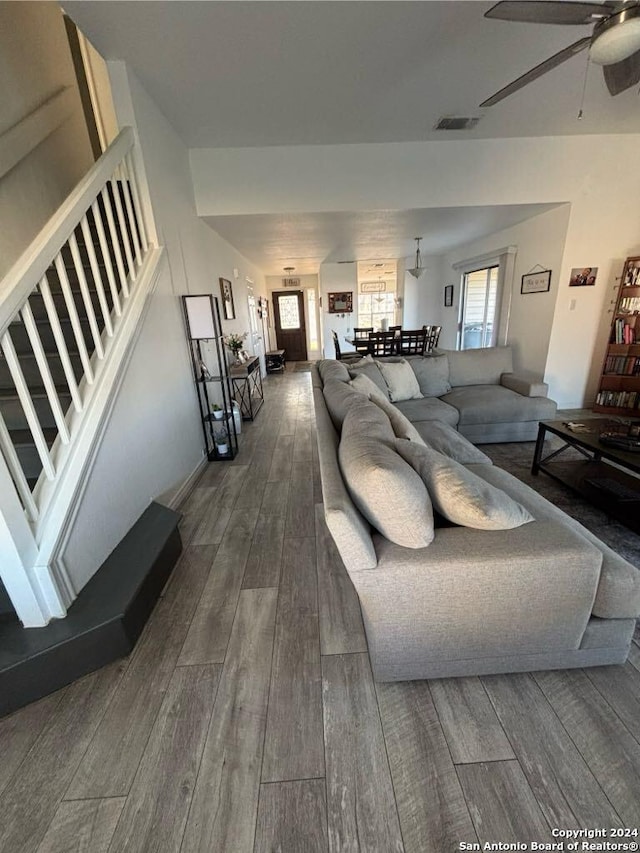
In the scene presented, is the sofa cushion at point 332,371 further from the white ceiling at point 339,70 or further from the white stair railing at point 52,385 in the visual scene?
the white ceiling at point 339,70

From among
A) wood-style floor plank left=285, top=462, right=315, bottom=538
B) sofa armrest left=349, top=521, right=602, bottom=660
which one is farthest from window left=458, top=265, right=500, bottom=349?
sofa armrest left=349, top=521, right=602, bottom=660

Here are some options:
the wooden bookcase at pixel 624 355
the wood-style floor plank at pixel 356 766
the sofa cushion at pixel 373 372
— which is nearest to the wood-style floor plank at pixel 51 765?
the wood-style floor plank at pixel 356 766

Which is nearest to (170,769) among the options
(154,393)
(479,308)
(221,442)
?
(154,393)

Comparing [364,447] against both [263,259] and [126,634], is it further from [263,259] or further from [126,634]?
[263,259]

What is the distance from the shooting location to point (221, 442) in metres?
3.32

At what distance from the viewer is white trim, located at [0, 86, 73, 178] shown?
236 centimetres

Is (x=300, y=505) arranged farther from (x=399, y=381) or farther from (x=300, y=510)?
(x=399, y=381)

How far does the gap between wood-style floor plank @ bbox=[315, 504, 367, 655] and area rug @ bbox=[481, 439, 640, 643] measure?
1.13 m

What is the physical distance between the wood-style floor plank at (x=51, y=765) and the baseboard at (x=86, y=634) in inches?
3.4

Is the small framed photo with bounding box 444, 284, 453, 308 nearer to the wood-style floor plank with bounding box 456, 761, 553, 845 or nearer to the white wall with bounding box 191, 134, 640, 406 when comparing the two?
the white wall with bounding box 191, 134, 640, 406

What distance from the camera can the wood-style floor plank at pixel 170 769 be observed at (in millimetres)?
906

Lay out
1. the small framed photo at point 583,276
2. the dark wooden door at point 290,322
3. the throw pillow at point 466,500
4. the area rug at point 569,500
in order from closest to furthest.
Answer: the throw pillow at point 466,500 → the area rug at point 569,500 → the small framed photo at point 583,276 → the dark wooden door at point 290,322

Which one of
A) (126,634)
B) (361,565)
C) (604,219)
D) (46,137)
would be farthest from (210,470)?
(604,219)

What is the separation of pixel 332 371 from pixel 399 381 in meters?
0.96
